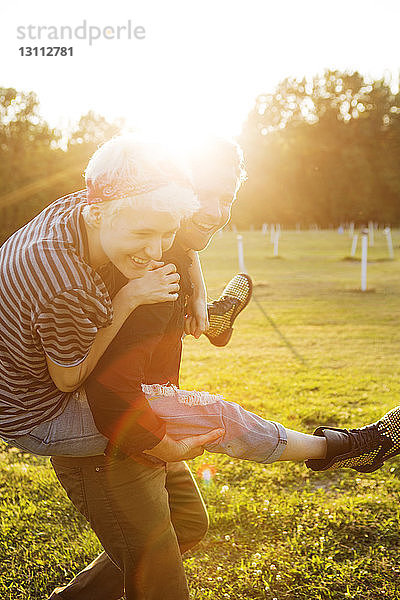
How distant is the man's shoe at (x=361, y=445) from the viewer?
2.81 m

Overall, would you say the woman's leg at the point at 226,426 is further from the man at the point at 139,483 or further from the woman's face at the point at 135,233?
the woman's face at the point at 135,233

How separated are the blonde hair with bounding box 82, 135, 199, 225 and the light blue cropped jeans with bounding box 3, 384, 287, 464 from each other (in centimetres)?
→ 75

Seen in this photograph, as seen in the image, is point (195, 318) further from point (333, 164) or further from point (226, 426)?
point (333, 164)

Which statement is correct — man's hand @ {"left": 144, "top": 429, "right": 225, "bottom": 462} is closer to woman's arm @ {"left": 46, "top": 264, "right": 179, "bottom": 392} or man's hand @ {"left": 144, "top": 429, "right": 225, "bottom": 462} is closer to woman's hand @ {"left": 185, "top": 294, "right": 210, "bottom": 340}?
woman's arm @ {"left": 46, "top": 264, "right": 179, "bottom": 392}

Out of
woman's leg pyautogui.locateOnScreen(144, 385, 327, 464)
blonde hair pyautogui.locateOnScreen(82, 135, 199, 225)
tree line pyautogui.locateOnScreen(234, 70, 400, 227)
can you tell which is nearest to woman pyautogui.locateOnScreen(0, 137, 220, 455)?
blonde hair pyautogui.locateOnScreen(82, 135, 199, 225)

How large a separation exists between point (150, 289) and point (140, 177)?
41 cm

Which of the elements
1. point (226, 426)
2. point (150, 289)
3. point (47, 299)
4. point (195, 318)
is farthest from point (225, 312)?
point (47, 299)

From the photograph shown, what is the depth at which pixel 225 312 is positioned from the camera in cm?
345

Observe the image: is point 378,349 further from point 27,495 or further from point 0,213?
point 0,213

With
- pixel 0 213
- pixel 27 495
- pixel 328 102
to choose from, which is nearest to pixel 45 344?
pixel 27 495

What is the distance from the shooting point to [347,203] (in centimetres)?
7788

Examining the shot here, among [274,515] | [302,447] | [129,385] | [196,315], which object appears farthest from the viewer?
[274,515]

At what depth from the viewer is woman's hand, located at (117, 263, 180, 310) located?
2.13 m

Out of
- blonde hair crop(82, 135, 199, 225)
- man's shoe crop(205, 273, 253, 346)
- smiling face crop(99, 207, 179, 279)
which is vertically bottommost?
man's shoe crop(205, 273, 253, 346)
